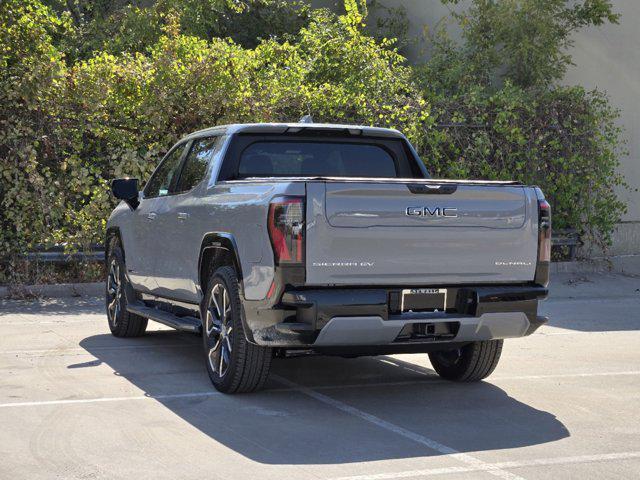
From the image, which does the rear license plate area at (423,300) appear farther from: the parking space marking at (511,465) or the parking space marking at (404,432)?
the parking space marking at (511,465)

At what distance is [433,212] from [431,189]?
16cm

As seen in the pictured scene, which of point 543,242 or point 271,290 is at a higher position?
point 543,242

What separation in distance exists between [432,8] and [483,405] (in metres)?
16.2

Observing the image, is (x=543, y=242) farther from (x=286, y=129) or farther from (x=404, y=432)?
(x=286, y=129)

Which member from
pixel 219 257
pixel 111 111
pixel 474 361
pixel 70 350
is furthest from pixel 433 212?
pixel 111 111

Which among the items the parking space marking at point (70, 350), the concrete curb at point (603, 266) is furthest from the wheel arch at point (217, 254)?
the concrete curb at point (603, 266)

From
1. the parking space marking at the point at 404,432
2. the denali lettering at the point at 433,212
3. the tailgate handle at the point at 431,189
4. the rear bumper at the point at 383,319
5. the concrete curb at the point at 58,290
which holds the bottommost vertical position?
the concrete curb at the point at 58,290

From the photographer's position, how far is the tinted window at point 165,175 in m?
9.90

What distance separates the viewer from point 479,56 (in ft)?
64.5

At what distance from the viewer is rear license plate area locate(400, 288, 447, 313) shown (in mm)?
7391

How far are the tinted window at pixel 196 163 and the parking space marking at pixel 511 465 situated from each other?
3940mm

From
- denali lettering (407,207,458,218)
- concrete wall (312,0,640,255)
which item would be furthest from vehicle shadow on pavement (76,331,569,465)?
concrete wall (312,0,640,255)

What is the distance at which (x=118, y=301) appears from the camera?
11055 millimetres

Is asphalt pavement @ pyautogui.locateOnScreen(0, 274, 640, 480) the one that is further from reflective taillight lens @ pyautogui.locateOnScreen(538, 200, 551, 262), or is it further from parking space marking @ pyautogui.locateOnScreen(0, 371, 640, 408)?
reflective taillight lens @ pyautogui.locateOnScreen(538, 200, 551, 262)
